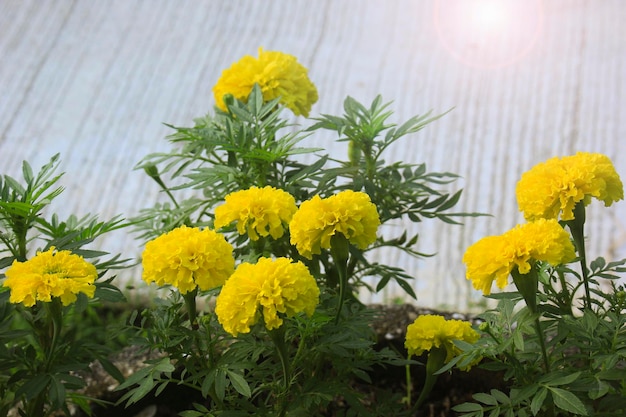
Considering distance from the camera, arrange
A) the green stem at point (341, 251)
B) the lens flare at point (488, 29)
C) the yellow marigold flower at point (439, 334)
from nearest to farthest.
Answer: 1. the green stem at point (341, 251)
2. the yellow marigold flower at point (439, 334)
3. the lens flare at point (488, 29)

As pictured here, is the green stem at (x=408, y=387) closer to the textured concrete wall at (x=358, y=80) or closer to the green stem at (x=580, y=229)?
the green stem at (x=580, y=229)

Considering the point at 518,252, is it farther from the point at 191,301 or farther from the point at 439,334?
the point at 191,301

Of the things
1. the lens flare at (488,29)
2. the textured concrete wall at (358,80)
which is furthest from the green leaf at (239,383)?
the lens flare at (488,29)

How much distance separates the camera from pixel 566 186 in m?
0.87

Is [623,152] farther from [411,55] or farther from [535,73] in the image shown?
[411,55]

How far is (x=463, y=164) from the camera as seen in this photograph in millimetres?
1944

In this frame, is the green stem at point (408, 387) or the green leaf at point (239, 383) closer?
the green leaf at point (239, 383)

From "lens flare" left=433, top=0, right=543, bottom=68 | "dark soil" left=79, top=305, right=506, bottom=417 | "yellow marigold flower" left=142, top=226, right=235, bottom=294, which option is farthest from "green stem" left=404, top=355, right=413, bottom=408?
"lens flare" left=433, top=0, right=543, bottom=68

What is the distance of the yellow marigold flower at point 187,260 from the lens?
2.64 feet

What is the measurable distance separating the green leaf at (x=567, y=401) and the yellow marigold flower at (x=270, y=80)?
54cm

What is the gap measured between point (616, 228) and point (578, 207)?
0.97 meters

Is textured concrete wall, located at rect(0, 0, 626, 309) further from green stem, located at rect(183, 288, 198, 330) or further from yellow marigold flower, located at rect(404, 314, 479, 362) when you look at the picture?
green stem, located at rect(183, 288, 198, 330)

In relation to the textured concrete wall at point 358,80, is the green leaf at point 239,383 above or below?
below

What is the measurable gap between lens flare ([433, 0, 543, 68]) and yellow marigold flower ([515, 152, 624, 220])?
1.31 metres
